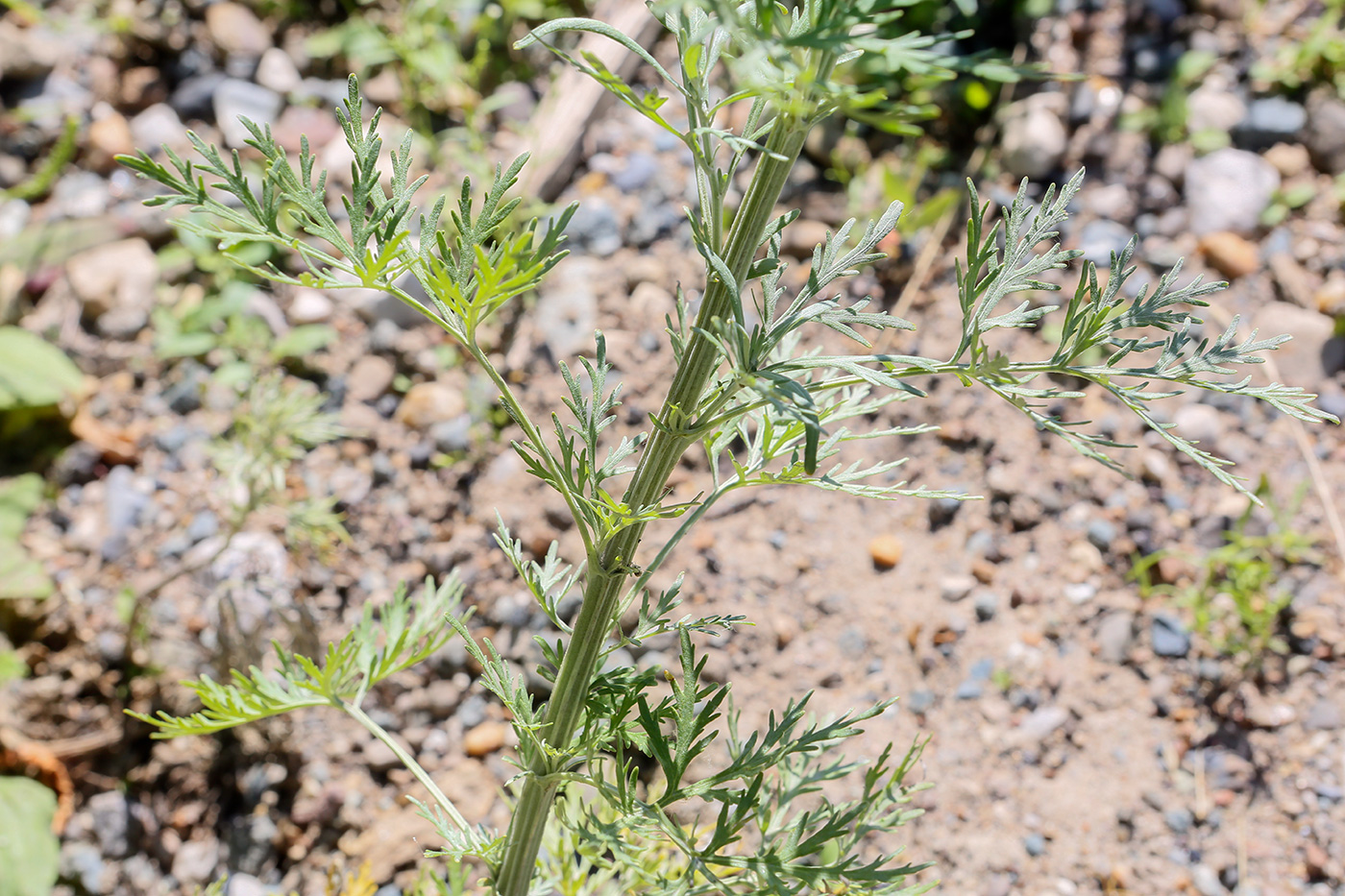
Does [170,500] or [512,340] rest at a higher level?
[512,340]

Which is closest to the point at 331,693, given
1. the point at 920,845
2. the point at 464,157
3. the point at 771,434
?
the point at 771,434

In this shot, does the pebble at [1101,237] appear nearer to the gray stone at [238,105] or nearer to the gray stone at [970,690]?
the gray stone at [970,690]

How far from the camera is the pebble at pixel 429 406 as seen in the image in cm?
267

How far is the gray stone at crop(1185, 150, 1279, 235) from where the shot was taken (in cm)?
282

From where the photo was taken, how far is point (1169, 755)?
85.0 inches

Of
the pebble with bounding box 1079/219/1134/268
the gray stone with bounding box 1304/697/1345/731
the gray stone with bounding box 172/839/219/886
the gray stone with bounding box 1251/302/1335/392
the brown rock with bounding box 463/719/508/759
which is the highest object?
the pebble with bounding box 1079/219/1134/268

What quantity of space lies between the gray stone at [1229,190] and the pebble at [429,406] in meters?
2.11

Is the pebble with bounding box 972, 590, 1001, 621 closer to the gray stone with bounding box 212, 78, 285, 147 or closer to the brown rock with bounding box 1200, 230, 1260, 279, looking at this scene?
the brown rock with bounding box 1200, 230, 1260, 279

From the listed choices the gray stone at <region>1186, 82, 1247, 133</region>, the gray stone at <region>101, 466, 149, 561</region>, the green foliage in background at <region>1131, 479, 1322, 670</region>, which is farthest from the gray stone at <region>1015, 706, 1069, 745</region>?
the gray stone at <region>101, 466, 149, 561</region>

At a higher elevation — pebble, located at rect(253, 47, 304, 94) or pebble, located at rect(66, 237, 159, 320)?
pebble, located at rect(253, 47, 304, 94)

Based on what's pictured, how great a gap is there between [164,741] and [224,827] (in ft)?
0.78

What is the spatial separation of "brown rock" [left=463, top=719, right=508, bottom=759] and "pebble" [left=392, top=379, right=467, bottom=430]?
827 millimetres

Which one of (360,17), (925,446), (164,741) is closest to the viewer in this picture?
(164,741)

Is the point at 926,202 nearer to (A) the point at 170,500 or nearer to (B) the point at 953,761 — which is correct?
(B) the point at 953,761
